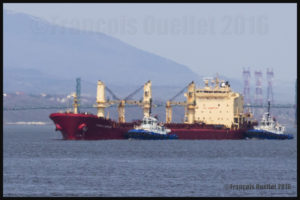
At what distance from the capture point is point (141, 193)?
58219 millimetres

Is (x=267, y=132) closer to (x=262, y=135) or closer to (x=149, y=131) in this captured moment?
(x=262, y=135)

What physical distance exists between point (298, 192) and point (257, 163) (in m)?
26.4

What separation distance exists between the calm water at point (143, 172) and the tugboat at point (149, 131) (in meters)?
32.7

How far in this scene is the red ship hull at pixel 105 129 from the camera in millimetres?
135125

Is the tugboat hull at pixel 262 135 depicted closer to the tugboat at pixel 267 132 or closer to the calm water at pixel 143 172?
the tugboat at pixel 267 132

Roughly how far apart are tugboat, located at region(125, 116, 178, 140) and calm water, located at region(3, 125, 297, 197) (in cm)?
3270

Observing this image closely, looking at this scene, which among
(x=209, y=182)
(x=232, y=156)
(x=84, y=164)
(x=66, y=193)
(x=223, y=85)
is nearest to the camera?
(x=66, y=193)

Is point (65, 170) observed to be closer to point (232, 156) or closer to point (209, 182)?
point (209, 182)

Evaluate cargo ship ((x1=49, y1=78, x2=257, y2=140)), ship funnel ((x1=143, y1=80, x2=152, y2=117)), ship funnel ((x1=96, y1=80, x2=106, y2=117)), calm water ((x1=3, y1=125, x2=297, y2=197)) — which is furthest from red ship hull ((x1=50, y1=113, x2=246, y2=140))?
calm water ((x1=3, y1=125, x2=297, y2=197))

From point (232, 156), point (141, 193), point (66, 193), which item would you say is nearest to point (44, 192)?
point (66, 193)

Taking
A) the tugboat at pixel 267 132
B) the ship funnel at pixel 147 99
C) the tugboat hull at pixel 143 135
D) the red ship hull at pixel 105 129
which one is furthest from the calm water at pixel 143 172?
the ship funnel at pixel 147 99

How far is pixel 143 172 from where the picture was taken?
240ft

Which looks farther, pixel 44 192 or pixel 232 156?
pixel 232 156

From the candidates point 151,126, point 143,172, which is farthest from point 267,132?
point 143,172
